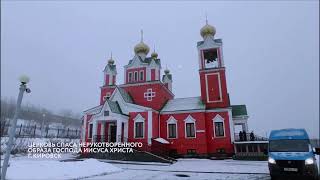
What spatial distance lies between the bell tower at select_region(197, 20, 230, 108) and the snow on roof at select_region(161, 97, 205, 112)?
0.87 m

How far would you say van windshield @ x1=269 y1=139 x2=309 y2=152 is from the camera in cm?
1062

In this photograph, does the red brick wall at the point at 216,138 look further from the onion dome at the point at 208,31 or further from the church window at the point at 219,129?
the onion dome at the point at 208,31

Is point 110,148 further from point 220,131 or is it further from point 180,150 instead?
point 220,131

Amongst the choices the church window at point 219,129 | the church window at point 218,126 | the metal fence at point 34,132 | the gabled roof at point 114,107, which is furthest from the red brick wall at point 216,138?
the metal fence at point 34,132

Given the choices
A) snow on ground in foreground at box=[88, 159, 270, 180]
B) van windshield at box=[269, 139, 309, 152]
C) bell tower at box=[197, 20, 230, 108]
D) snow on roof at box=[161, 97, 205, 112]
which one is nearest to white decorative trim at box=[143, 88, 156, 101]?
snow on roof at box=[161, 97, 205, 112]

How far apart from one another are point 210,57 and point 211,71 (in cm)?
284

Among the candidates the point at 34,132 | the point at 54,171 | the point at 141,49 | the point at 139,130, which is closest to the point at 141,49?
the point at 141,49

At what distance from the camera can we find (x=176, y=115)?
84.3 ft

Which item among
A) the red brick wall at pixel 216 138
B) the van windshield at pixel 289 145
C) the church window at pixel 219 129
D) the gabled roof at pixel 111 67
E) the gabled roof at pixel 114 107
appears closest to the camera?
the van windshield at pixel 289 145

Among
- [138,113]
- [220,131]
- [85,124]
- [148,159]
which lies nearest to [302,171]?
[148,159]

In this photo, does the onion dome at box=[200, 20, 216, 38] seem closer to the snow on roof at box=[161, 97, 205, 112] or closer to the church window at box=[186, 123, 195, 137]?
the snow on roof at box=[161, 97, 205, 112]

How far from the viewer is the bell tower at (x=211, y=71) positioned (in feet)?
82.8

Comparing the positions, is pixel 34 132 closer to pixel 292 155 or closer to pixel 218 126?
pixel 218 126

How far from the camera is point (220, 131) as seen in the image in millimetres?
24250
